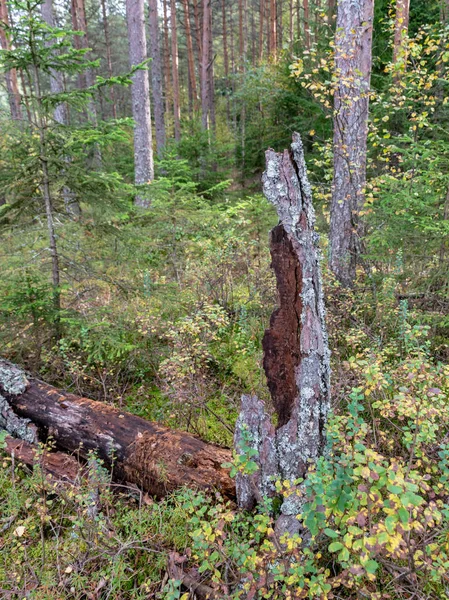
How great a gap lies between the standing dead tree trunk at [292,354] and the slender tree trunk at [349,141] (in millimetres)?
3438

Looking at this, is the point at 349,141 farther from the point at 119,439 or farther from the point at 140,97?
the point at 140,97

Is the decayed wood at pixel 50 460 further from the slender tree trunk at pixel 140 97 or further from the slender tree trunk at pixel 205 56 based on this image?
the slender tree trunk at pixel 205 56

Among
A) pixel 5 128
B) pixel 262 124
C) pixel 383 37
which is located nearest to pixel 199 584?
pixel 5 128

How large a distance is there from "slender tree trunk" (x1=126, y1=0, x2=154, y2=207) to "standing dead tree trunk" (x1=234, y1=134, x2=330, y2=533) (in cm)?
810

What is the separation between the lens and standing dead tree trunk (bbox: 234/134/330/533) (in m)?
2.35

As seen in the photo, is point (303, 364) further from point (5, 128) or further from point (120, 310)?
point (5, 128)

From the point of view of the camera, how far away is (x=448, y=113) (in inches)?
305

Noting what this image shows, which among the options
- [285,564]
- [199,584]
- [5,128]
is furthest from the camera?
[5,128]

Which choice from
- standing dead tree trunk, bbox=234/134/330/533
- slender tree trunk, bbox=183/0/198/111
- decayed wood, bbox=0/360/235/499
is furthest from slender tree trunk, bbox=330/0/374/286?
slender tree trunk, bbox=183/0/198/111

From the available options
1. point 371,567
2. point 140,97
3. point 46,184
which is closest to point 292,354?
point 371,567

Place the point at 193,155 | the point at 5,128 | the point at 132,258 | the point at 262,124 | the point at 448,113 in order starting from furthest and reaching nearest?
the point at 262,124 → the point at 193,155 → the point at 448,113 → the point at 132,258 → the point at 5,128

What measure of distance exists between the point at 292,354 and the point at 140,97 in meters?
9.83

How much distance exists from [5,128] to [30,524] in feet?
13.3

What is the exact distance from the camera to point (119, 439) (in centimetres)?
329
